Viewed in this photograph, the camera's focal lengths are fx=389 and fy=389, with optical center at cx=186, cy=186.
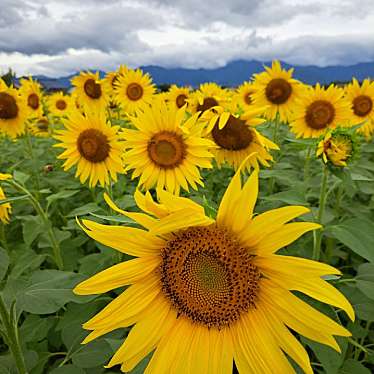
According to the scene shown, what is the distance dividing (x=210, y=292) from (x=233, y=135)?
1881mm

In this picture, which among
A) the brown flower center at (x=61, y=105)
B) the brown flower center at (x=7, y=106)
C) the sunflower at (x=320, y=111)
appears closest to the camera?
the sunflower at (x=320, y=111)

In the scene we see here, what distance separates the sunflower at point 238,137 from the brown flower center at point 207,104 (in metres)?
1.58

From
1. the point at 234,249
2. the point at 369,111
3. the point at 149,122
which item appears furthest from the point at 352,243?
the point at 369,111

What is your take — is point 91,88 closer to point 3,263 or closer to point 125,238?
point 3,263

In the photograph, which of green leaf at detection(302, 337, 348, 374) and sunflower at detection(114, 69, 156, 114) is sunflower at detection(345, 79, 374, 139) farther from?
green leaf at detection(302, 337, 348, 374)

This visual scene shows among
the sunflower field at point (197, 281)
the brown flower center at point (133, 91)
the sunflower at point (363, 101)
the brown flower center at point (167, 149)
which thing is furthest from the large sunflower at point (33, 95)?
the sunflower at point (363, 101)

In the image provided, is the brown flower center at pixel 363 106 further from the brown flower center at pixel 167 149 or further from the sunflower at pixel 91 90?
the sunflower at pixel 91 90

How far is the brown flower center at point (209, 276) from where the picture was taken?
1.33 metres

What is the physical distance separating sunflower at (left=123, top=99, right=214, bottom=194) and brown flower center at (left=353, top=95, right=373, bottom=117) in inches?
142

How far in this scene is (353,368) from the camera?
6.25ft

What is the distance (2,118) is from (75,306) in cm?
408

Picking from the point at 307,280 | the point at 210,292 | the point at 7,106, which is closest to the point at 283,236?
the point at 307,280

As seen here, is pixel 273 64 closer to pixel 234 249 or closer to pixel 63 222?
pixel 63 222

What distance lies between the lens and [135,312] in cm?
137
